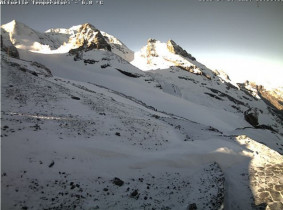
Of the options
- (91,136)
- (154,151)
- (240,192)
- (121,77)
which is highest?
(121,77)

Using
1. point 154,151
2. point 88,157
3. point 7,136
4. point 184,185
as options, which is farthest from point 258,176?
point 7,136

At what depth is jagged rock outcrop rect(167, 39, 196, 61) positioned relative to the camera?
107506mm

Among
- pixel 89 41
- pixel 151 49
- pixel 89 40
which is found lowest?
pixel 89 41

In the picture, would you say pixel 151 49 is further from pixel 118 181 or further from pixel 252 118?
pixel 118 181

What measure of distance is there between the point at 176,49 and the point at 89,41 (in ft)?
175

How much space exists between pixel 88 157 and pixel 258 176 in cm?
1316

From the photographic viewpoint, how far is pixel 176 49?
109 meters

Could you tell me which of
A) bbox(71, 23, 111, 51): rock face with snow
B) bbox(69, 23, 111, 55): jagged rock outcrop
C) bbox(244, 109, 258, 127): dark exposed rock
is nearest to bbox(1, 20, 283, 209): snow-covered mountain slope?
bbox(244, 109, 258, 127): dark exposed rock

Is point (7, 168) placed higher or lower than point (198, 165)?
higher

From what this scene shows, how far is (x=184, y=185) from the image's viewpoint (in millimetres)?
13641

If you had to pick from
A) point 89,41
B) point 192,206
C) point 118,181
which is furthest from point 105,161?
point 89,41

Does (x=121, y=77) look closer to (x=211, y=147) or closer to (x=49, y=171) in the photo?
(x=211, y=147)

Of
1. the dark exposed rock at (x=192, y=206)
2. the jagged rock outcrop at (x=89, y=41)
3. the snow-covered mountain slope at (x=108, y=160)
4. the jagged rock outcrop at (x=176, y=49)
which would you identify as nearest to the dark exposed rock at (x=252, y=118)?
the snow-covered mountain slope at (x=108, y=160)

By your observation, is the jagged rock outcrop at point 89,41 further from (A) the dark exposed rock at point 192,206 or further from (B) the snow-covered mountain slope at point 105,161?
(A) the dark exposed rock at point 192,206
